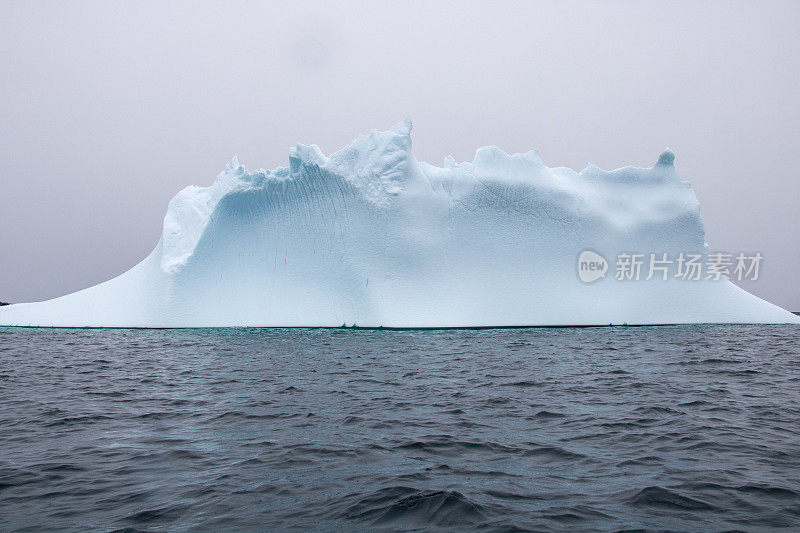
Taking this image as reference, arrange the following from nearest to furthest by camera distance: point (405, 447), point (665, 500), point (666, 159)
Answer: point (665, 500) → point (405, 447) → point (666, 159)

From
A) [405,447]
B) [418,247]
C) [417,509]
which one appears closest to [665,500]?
[417,509]

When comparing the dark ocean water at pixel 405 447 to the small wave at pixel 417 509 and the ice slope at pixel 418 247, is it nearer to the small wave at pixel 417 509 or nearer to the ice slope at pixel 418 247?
the small wave at pixel 417 509

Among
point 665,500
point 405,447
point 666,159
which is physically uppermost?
point 666,159

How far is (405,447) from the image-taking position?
4.14m

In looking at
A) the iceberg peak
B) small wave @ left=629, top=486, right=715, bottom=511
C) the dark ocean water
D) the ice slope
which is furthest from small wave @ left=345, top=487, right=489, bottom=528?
the iceberg peak

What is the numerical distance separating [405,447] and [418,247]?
12.6m

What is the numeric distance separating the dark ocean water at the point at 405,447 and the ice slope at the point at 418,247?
8.06 metres

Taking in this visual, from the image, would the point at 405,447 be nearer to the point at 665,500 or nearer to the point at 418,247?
the point at 665,500

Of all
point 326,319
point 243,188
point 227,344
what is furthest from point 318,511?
point 243,188

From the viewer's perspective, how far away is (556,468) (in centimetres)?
364

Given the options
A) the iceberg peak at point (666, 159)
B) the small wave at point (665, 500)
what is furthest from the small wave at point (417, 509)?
the iceberg peak at point (666, 159)

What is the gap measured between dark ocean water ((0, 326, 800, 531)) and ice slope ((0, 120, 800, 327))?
806 centimetres

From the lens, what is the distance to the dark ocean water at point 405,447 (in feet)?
9.60

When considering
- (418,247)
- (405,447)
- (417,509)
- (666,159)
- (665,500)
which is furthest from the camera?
(666,159)
